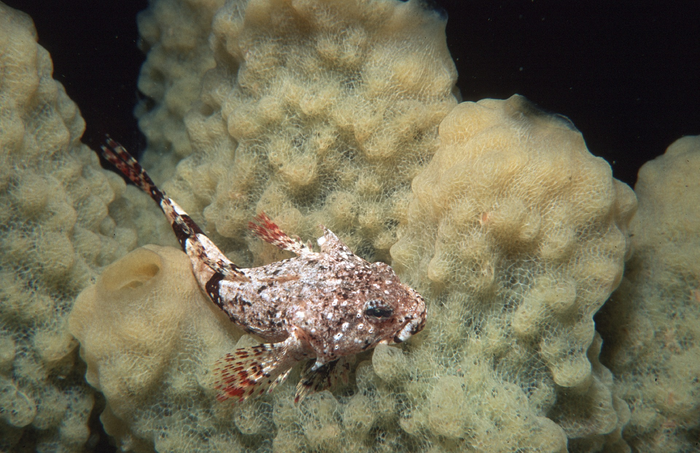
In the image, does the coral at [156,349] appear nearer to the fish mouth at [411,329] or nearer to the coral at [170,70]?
the fish mouth at [411,329]

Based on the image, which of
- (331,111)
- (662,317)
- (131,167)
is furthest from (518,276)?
(131,167)

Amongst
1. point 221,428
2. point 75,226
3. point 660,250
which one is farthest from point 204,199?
point 660,250

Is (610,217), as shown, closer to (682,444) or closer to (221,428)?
(682,444)

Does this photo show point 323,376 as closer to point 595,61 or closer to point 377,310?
point 377,310

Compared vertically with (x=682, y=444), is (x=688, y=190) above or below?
above

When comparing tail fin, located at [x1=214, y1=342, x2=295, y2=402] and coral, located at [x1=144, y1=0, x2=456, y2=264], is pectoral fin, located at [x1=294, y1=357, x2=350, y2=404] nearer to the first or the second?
tail fin, located at [x1=214, y1=342, x2=295, y2=402]

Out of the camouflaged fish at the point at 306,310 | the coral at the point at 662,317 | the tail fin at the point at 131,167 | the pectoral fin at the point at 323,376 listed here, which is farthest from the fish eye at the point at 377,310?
the tail fin at the point at 131,167

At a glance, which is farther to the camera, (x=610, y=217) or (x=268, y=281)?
(x=268, y=281)
